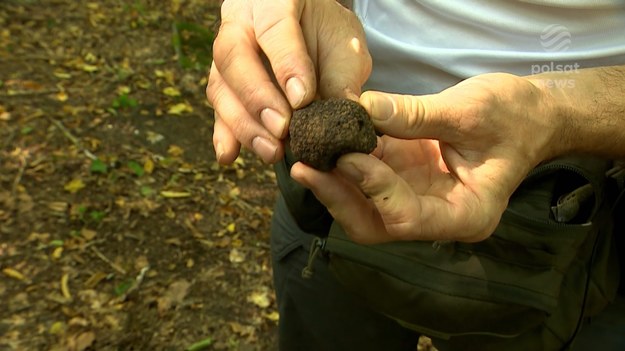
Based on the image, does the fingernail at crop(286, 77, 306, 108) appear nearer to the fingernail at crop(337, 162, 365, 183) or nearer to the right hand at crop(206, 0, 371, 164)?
the right hand at crop(206, 0, 371, 164)

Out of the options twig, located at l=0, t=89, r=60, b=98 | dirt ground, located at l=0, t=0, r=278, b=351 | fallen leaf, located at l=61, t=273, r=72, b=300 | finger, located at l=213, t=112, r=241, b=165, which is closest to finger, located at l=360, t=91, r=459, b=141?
finger, located at l=213, t=112, r=241, b=165

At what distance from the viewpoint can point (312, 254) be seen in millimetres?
1530

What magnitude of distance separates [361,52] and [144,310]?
1805 mm

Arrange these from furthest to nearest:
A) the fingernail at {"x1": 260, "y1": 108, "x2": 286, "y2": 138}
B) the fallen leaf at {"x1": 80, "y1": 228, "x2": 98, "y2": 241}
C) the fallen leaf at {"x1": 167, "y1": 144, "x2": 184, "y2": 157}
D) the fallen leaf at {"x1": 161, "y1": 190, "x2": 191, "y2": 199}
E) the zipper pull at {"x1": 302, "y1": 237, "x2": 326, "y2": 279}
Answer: the fallen leaf at {"x1": 167, "y1": 144, "x2": 184, "y2": 157}
the fallen leaf at {"x1": 161, "y1": 190, "x2": 191, "y2": 199}
the fallen leaf at {"x1": 80, "y1": 228, "x2": 98, "y2": 241}
the zipper pull at {"x1": 302, "y1": 237, "x2": 326, "y2": 279}
the fingernail at {"x1": 260, "y1": 108, "x2": 286, "y2": 138}

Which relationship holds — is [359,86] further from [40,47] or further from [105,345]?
[40,47]

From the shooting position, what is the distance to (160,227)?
3.01 m

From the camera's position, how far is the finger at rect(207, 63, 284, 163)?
127cm

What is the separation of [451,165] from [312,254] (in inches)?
18.1

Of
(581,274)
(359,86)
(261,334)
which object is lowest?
(261,334)

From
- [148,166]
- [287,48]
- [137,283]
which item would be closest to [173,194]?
[148,166]

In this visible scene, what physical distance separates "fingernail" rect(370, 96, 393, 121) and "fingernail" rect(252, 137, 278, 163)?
0.24 m

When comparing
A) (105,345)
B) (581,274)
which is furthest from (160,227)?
(581,274)

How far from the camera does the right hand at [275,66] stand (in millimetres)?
1195

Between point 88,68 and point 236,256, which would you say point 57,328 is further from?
point 88,68
